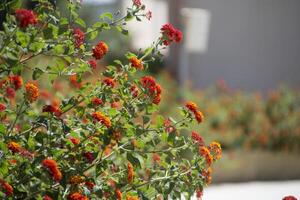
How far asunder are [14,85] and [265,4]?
12.3 m

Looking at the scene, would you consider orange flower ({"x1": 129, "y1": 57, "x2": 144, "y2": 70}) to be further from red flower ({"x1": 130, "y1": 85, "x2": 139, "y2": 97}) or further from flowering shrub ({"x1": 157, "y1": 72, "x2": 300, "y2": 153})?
flowering shrub ({"x1": 157, "y1": 72, "x2": 300, "y2": 153})

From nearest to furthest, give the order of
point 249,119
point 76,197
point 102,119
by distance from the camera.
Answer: point 76,197 < point 102,119 < point 249,119

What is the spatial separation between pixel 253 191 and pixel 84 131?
4.31 m

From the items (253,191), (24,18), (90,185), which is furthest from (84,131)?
(253,191)

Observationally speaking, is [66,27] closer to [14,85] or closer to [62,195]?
[14,85]

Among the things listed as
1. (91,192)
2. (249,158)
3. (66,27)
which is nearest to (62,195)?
(91,192)

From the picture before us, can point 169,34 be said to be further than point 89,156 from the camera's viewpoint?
Yes

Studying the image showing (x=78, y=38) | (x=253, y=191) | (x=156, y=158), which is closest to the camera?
(x=78, y=38)

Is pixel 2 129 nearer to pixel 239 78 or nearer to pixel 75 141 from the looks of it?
pixel 75 141

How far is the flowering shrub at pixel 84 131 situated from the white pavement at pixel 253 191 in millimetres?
3391

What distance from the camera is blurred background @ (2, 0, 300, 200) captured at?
26.6ft

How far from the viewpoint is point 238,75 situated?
48.2 feet

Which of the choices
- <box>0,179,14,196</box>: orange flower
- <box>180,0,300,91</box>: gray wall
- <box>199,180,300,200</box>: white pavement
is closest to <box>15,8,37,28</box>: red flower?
<box>0,179,14,196</box>: orange flower

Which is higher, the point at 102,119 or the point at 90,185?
the point at 102,119
